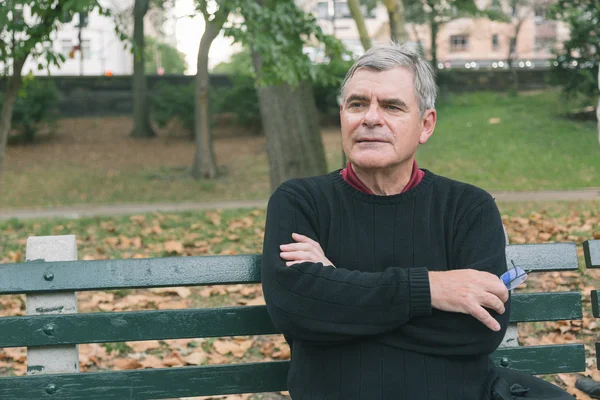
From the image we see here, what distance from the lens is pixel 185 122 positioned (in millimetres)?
26156

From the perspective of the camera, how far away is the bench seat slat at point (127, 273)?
125 inches

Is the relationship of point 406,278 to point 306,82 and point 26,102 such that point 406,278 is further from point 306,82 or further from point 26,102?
point 26,102

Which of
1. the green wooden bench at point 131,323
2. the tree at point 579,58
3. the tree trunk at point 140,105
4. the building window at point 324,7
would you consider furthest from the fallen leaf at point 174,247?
the building window at point 324,7

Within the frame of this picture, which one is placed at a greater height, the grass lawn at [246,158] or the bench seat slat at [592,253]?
the bench seat slat at [592,253]

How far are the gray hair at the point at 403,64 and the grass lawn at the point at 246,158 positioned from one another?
524 inches

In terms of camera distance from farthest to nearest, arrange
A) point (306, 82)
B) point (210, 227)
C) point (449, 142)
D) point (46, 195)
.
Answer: point (449, 142) < point (46, 195) < point (306, 82) < point (210, 227)

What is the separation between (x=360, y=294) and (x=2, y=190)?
677 inches

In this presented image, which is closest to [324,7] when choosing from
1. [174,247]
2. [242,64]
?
[242,64]

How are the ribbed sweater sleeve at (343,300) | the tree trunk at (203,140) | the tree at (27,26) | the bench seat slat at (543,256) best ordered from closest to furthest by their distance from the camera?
the ribbed sweater sleeve at (343,300) → the bench seat slat at (543,256) → the tree at (27,26) → the tree trunk at (203,140)

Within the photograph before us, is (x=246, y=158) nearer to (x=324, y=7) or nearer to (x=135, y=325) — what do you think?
(x=135, y=325)

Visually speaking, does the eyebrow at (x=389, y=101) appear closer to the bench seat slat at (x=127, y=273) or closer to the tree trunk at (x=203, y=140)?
the bench seat slat at (x=127, y=273)

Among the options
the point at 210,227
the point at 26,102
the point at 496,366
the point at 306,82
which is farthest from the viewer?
the point at 26,102

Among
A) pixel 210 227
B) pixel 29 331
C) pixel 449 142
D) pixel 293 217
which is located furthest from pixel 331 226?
pixel 449 142

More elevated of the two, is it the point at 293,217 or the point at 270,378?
the point at 293,217
